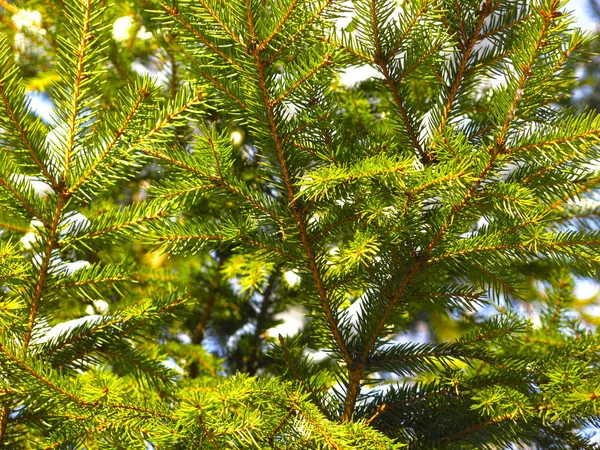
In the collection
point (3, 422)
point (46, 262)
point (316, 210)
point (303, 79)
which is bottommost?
point (3, 422)

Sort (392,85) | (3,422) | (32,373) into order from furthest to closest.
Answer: (392,85), (3,422), (32,373)

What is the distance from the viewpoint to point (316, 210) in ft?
3.40

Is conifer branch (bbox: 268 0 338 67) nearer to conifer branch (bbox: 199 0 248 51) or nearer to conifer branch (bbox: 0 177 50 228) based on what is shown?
conifer branch (bbox: 199 0 248 51)

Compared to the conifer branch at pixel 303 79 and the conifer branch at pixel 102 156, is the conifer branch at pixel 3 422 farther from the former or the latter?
the conifer branch at pixel 303 79

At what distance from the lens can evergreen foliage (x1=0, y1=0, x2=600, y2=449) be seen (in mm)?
869

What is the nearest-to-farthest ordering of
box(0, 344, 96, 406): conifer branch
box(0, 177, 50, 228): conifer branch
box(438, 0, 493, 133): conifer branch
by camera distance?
1. box(0, 344, 96, 406): conifer branch
2. box(0, 177, 50, 228): conifer branch
3. box(438, 0, 493, 133): conifer branch

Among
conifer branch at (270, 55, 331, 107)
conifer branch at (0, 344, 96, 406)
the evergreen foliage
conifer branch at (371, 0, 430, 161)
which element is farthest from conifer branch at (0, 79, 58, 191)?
conifer branch at (371, 0, 430, 161)

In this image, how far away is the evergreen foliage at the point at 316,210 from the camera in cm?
87

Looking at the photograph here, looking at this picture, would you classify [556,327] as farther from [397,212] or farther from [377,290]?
[397,212]

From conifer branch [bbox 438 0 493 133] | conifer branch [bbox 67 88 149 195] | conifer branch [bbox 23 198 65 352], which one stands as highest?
conifer branch [bbox 438 0 493 133]

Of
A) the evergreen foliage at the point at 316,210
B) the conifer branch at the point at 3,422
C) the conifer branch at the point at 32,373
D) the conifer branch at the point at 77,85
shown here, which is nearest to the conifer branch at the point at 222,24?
the evergreen foliage at the point at 316,210

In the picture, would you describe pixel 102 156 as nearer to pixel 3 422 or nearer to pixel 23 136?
pixel 23 136

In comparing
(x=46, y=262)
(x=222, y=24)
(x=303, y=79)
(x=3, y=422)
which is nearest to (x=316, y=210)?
(x=303, y=79)

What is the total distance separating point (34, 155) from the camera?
0.95 metres
